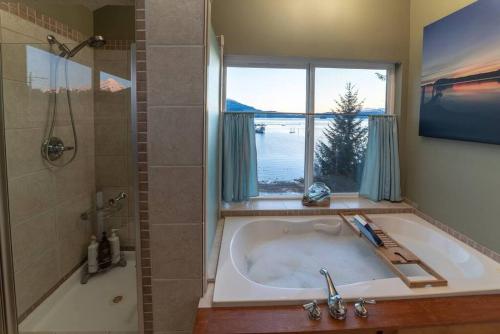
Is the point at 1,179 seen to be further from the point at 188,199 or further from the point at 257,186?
the point at 257,186

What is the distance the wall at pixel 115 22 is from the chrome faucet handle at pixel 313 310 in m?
1.38

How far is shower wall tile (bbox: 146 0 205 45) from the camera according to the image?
48.6 inches

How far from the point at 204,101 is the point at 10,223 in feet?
4.29

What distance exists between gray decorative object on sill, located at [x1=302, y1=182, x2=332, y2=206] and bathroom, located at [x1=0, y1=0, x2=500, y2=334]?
0.02 metres

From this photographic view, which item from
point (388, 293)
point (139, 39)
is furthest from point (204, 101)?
point (388, 293)

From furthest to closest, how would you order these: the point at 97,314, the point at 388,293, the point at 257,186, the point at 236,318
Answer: the point at 257,186 < the point at 97,314 < the point at 388,293 < the point at 236,318

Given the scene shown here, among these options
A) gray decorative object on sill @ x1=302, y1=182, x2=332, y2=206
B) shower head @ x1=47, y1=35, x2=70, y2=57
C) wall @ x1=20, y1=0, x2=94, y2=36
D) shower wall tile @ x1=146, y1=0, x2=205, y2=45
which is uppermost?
wall @ x1=20, y1=0, x2=94, y2=36

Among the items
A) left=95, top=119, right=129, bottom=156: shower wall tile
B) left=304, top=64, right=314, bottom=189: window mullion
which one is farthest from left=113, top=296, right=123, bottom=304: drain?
left=304, top=64, right=314, bottom=189: window mullion

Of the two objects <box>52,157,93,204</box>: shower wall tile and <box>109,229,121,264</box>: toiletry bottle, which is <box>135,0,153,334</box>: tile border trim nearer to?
<box>109,229,121,264</box>: toiletry bottle

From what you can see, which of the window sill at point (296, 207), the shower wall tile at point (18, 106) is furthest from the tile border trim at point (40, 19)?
the window sill at point (296, 207)

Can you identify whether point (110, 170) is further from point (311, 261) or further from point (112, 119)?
point (311, 261)

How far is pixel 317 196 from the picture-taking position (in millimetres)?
2514

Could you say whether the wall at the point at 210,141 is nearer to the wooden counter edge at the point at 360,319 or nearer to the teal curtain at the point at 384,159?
the wooden counter edge at the point at 360,319

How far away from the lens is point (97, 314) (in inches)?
68.4
